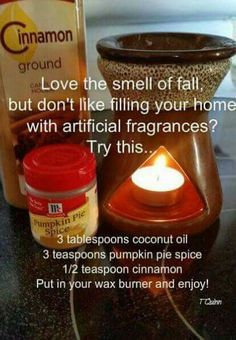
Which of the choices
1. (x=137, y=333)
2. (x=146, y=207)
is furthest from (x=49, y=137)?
(x=137, y=333)

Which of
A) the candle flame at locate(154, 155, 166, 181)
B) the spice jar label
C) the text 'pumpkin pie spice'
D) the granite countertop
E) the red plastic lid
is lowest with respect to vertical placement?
the granite countertop

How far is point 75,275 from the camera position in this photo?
1.51 ft

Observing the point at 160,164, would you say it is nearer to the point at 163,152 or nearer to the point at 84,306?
the point at 163,152

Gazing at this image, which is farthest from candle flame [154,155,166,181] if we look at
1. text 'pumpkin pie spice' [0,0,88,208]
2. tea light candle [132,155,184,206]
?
text 'pumpkin pie spice' [0,0,88,208]

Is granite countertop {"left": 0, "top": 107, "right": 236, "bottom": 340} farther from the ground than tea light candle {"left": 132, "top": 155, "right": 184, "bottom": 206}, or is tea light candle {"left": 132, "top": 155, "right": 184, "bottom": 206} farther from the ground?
tea light candle {"left": 132, "top": 155, "right": 184, "bottom": 206}

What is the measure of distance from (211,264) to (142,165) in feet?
0.45

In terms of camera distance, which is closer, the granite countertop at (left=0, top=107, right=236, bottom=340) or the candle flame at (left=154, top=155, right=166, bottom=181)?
the granite countertop at (left=0, top=107, right=236, bottom=340)

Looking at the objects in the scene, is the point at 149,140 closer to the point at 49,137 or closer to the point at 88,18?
the point at 49,137

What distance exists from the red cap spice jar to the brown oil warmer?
0.14 feet

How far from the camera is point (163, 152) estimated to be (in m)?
0.50

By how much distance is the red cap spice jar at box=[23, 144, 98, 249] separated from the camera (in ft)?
1.48

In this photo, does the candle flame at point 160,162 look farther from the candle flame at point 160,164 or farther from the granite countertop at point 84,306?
the granite countertop at point 84,306

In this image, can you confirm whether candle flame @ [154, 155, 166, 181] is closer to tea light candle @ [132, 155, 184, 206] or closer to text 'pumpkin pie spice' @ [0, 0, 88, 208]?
tea light candle @ [132, 155, 184, 206]

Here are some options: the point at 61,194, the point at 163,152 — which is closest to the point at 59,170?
the point at 61,194
